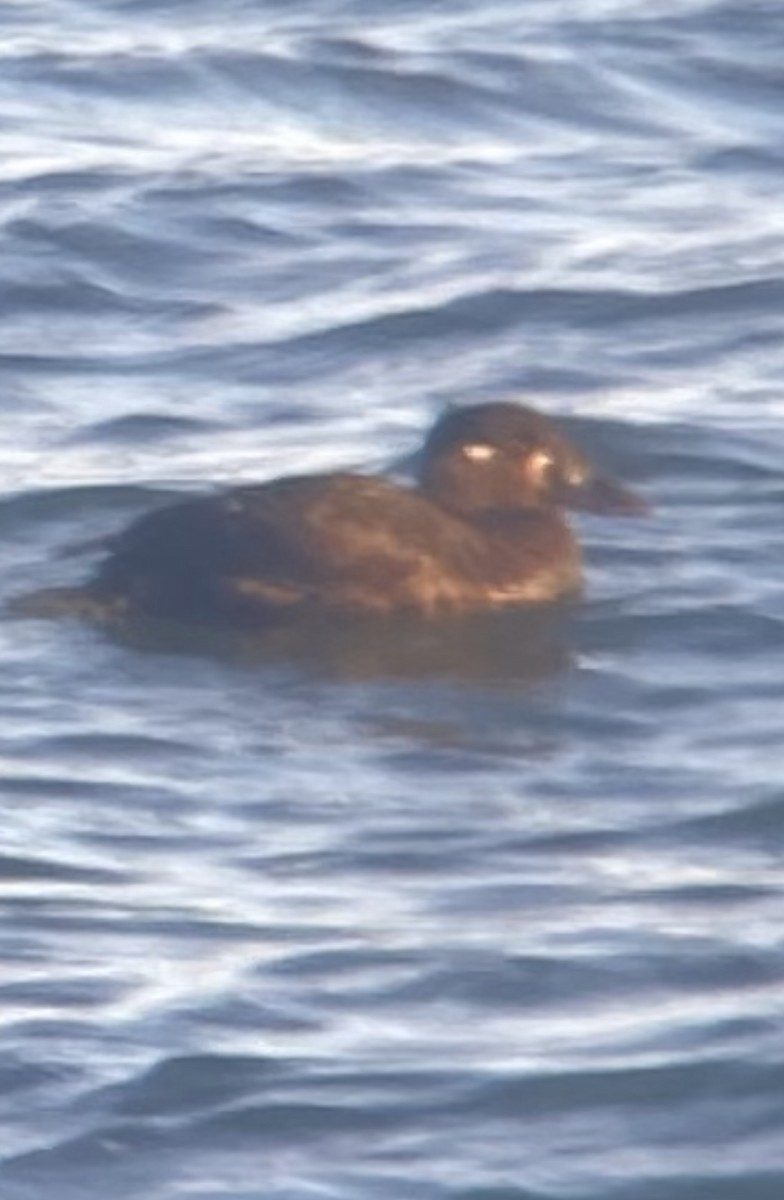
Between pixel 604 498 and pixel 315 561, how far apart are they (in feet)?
3.76

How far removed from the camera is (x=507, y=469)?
12.1 m

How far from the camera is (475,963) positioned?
8531mm

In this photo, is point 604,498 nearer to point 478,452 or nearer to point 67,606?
point 478,452

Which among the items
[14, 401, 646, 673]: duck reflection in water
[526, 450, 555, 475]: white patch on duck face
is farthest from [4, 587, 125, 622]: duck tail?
[526, 450, 555, 475]: white patch on duck face

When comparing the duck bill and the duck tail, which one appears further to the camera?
the duck bill

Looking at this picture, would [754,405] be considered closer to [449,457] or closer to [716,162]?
[449,457]

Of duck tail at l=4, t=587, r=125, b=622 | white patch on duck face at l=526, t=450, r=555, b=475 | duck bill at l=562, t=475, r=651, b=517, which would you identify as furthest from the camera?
white patch on duck face at l=526, t=450, r=555, b=475

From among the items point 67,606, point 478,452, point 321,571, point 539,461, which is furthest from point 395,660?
point 539,461

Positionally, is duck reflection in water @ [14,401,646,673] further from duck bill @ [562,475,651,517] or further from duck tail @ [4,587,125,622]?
duck bill @ [562,475,651,517]

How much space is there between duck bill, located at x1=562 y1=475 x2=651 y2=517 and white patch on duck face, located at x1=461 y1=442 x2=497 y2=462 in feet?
0.78

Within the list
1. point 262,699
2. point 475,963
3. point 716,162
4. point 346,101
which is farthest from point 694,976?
point 346,101

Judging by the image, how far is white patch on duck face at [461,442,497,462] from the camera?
12.1 meters

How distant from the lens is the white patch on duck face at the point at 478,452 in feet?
39.6

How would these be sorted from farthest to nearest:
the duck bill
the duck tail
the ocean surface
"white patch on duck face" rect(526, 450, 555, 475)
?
"white patch on duck face" rect(526, 450, 555, 475)
the duck bill
the duck tail
the ocean surface
